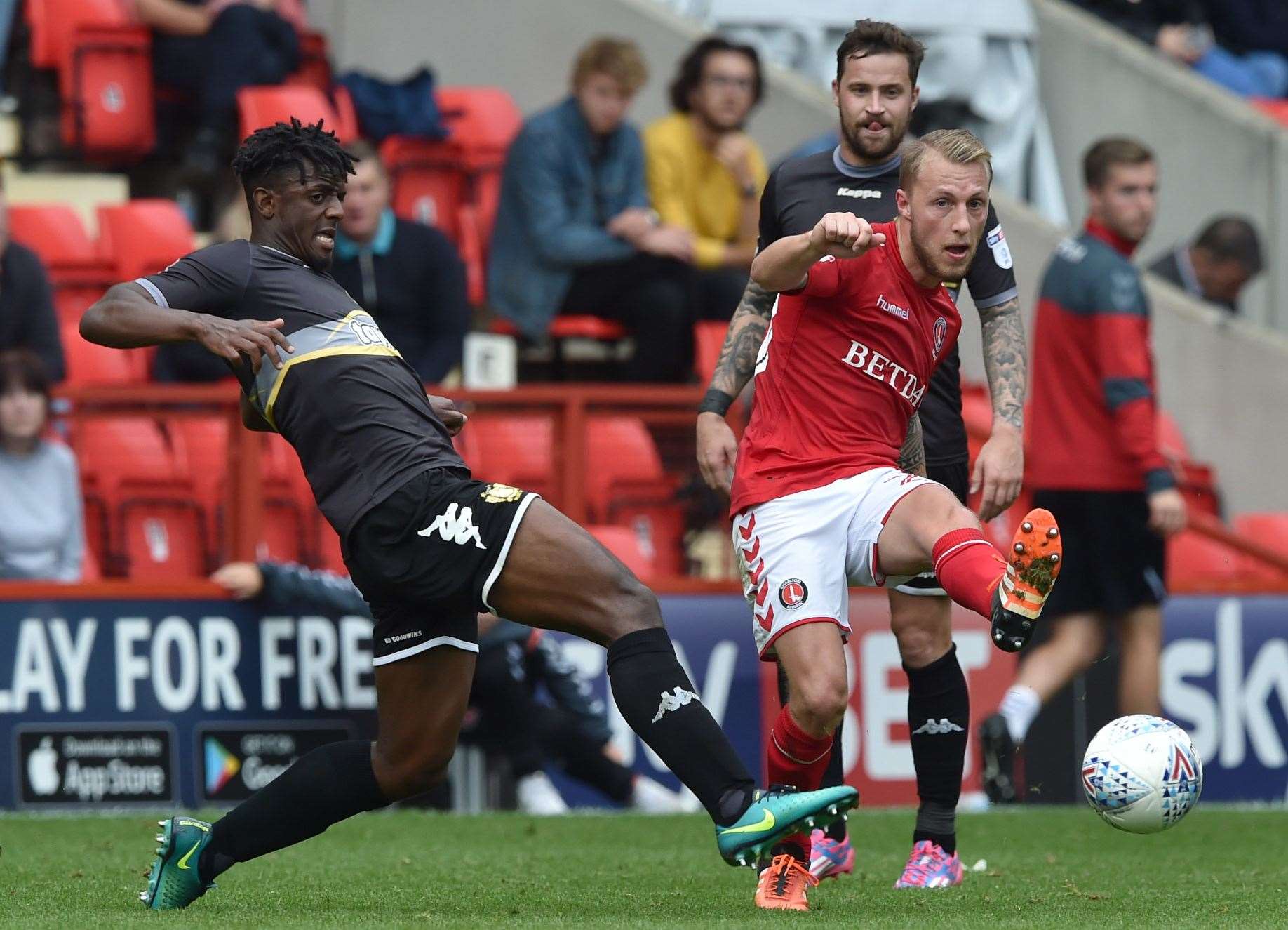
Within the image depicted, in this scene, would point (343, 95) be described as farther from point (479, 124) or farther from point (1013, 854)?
point (1013, 854)

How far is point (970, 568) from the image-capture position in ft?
17.2

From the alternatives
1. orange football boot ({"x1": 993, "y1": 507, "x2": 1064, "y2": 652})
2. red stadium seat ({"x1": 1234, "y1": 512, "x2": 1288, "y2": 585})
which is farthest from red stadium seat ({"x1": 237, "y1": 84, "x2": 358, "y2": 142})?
orange football boot ({"x1": 993, "y1": 507, "x2": 1064, "y2": 652})

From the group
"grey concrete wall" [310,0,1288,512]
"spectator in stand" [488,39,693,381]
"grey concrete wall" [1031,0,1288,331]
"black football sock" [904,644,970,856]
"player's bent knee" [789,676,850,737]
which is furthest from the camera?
"grey concrete wall" [1031,0,1288,331]

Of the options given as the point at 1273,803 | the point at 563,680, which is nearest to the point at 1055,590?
the point at 1273,803

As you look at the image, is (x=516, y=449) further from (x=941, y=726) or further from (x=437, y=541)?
(x=437, y=541)

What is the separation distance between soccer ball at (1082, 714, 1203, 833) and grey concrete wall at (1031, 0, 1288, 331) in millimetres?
7800

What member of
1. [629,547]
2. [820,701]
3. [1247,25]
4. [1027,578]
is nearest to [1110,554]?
[629,547]

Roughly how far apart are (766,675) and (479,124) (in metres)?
4.11

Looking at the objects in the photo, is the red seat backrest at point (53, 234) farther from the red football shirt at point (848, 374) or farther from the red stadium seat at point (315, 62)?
the red football shirt at point (848, 374)

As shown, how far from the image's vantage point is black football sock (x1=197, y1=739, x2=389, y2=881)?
5.42m

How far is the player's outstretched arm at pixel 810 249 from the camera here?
5.21 meters

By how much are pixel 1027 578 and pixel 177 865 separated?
87.8 inches

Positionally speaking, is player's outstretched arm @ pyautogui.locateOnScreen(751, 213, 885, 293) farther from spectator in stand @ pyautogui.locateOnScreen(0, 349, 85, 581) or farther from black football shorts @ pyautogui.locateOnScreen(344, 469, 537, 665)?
spectator in stand @ pyautogui.locateOnScreen(0, 349, 85, 581)

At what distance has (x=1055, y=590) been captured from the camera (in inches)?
352
